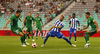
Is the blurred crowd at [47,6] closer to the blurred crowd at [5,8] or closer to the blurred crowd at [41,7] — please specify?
the blurred crowd at [41,7]

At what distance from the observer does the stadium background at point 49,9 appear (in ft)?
124

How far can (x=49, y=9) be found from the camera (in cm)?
4078

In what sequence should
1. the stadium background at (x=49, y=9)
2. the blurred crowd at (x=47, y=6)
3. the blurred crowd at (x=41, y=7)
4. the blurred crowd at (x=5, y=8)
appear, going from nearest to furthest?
the stadium background at (x=49, y=9), the blurred crowd at (x=47, y=6), the blurred crowd at (x=41, y=7), the blurred crowd at (x=5, y=8)

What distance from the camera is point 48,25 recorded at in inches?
1473

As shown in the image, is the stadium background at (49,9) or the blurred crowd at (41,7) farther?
the blurred crowd at (41,7)

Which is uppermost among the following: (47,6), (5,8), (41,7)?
(47,6)

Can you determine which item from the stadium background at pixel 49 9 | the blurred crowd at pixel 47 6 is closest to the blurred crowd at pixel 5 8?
the stadium background at pixel 49 9

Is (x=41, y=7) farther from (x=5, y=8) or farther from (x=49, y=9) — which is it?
(x=5, y=8)

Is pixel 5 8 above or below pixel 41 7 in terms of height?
below

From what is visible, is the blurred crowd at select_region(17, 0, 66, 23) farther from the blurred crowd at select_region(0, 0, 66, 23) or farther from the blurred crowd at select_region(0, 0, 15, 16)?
the blurred crowd at select_region(0, 0, 15, 16)

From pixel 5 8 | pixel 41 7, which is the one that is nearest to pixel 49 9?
pixel 41 7

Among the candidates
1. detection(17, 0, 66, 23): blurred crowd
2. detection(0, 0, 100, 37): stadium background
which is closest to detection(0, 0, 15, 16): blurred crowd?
detection(0, 0, 100, 37): stadium background

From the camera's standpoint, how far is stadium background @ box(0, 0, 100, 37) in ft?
124

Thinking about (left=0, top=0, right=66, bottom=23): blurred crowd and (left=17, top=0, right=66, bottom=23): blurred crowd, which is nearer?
(left=17, top=0, right=66, bottom=23): blurred crowd
